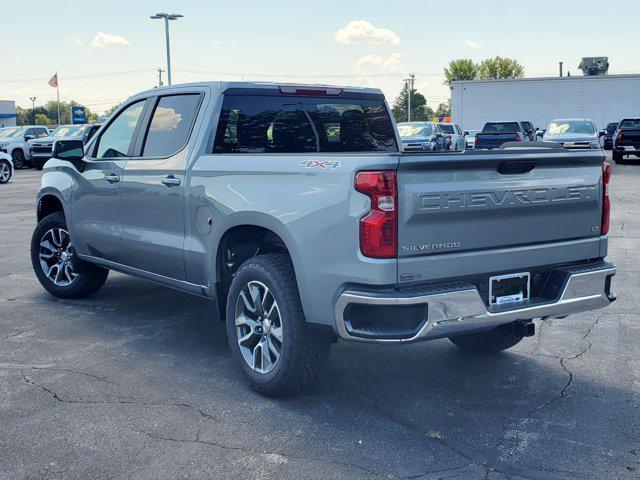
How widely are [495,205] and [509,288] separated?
19.2 inches

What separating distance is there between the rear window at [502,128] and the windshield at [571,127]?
1465mm

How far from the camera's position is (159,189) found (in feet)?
18.7

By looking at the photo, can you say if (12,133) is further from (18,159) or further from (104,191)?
(104,191)

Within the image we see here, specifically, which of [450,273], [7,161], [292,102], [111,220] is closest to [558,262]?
[450,273]

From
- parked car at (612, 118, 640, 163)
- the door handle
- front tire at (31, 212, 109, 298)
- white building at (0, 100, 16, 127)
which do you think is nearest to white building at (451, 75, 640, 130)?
parked car at (612, 118, 640, 163)

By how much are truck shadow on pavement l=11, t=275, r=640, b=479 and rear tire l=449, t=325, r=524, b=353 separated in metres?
0.08

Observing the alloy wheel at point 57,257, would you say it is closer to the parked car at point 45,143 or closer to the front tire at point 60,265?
the front tire at point 60,265

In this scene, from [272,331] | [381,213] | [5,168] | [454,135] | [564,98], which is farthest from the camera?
[564,98]

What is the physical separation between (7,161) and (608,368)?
77.0ft

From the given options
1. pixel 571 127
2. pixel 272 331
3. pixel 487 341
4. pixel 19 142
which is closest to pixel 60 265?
pixel 272 331

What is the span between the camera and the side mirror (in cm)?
667

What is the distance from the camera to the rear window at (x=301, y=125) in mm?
5535

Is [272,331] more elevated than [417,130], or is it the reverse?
[417,130]

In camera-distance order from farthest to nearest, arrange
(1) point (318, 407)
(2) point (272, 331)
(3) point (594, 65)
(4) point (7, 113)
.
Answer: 1. (4) point (7, 113)
2. (3) point (594, 65)
3. (2) point (272, 331)
4. (1) point (318, 407)
